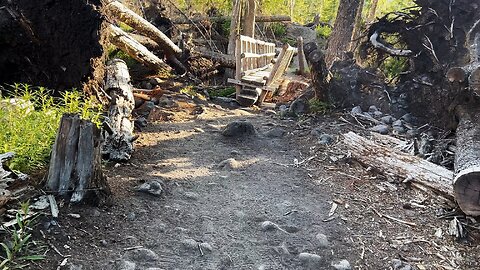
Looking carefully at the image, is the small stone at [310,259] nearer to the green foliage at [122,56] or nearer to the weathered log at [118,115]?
the weathered log at [118,115]

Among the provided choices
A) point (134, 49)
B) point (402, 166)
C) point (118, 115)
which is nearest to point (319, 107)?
point (402, 166)

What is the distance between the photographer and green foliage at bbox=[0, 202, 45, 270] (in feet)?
8.54

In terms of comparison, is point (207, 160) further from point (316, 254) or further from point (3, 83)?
point (3, 83)

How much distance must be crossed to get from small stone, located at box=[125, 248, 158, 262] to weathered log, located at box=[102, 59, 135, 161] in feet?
6.34

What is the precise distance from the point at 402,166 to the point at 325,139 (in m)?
1.50

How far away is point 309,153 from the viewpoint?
6027mm

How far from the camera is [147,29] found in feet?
30.9

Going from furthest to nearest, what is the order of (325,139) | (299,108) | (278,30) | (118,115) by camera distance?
1. (278,30)
2. (299,108)
3. (325,139)
4. (118,115)

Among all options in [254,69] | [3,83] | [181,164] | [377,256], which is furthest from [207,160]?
[254,69]

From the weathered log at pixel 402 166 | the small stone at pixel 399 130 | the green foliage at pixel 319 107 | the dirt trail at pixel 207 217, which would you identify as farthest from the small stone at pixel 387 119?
the dirt trail at pixel 207 217

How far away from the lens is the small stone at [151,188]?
4.13 metres

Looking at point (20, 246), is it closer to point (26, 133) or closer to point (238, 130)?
point (26, 133)

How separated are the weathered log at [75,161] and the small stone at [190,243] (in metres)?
0.89

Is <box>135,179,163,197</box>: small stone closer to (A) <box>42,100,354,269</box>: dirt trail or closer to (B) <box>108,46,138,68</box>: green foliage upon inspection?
(A) <box>42,100,354,269</box>: dirt trail
